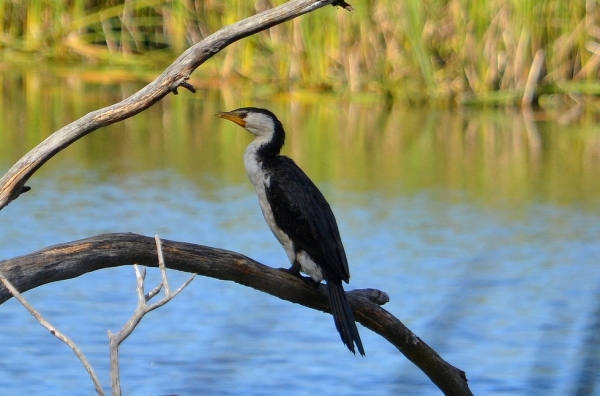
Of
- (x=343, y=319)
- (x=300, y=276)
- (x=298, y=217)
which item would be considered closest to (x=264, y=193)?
(x=298, y=217)

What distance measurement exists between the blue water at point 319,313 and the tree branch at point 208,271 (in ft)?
0.40

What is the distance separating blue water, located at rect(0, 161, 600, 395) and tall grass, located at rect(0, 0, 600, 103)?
9.55 feet

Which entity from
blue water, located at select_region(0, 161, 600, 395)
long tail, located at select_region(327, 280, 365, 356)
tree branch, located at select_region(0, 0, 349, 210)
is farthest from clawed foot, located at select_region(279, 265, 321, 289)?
tree branch, located at select_region(0, 0, 349, 210)

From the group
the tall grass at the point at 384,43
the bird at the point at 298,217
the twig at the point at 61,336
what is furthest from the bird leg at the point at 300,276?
the tall grass at the point at 384,43

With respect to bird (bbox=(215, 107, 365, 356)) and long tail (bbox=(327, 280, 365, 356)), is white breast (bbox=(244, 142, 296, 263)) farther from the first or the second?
long tail (bbox=(327, 280, 365, 356))

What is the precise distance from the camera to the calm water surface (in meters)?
4.29

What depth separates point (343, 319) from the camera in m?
3.04

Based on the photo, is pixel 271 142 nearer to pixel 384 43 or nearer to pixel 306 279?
pixel 306 279

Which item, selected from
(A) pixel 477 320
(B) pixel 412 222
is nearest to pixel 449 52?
(B) pixel 412 222

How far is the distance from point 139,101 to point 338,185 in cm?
507

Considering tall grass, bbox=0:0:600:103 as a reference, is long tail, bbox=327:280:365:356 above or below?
below

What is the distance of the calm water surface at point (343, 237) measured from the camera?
4.29 m

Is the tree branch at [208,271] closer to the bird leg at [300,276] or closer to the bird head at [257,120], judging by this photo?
the bird leg at [300,276]

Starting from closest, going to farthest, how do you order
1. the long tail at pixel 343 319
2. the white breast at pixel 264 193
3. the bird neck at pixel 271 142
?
1. the long tail at pixel 343 319
2. the white breast at pixel 264 193
3. the bird neck at pixel 271 142
